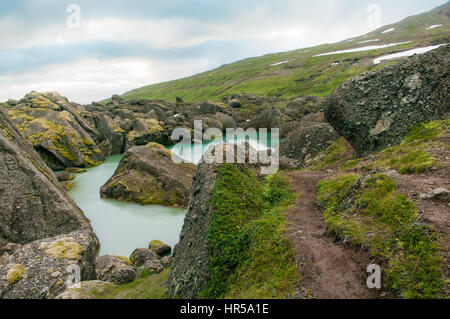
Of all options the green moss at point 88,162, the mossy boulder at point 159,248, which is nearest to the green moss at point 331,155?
the mossy boulder at point 159,248

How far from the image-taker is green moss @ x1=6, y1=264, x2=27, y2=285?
11347mm

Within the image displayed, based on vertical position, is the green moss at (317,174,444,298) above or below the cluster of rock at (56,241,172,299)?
above

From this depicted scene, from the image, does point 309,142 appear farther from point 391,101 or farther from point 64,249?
point 64,249

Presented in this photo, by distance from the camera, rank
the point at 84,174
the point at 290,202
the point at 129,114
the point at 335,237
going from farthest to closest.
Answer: the point at 129,114 < the point at 84,174 < the point at 290,202 < the point at 335,237

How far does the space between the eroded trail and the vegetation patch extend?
353 millimetres

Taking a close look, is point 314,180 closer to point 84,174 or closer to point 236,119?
point 84,174

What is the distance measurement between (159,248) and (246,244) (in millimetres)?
10722

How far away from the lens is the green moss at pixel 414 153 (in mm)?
9918

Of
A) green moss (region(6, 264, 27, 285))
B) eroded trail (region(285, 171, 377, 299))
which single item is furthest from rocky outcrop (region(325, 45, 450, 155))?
green moss (region(6, 264, 27, 285))

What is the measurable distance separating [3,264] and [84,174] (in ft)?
93.2

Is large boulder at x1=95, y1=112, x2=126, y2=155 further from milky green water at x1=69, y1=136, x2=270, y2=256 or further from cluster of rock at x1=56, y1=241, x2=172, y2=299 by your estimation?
cluster of rock at x1=56, y1=241, x2=172, y2=299

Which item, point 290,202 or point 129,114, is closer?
point 290,202
